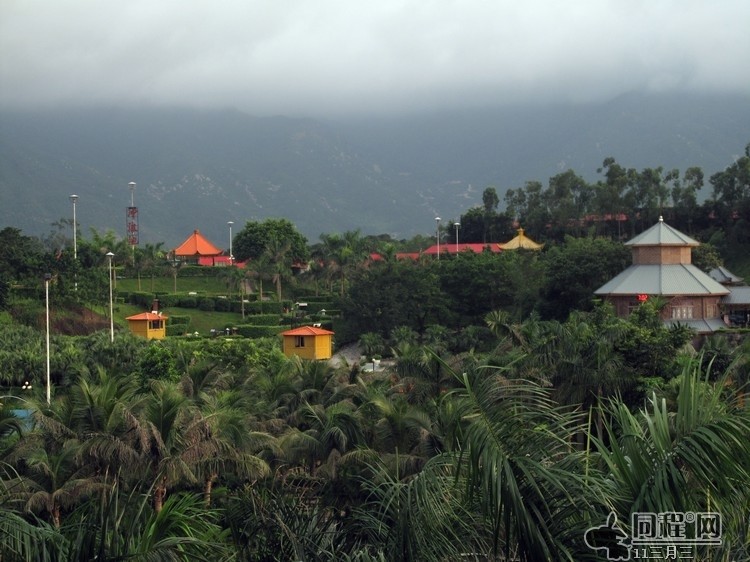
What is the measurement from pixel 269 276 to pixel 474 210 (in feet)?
87.3

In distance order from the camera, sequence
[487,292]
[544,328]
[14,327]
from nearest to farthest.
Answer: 1. [544,328]
2. [14,327]
3. [487,292]

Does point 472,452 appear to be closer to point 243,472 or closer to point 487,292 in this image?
point 243,472

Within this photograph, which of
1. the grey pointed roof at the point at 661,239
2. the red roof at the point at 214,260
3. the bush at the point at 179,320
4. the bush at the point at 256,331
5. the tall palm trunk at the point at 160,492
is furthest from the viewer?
the red roof at the point at 214,260

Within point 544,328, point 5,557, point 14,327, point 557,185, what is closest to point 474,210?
point 557,185

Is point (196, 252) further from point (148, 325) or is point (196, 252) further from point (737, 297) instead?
point (737, 297)

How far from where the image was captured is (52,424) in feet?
61.6

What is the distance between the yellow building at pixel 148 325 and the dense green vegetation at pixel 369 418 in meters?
2.19

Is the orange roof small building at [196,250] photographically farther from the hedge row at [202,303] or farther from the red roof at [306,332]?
the red roof at [306,332]

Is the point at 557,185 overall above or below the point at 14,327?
above

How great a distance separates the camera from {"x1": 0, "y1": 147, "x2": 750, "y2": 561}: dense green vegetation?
24.3 feet

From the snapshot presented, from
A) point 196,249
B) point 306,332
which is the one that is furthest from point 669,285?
point 196,249

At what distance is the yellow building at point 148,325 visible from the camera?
51156 millimetres

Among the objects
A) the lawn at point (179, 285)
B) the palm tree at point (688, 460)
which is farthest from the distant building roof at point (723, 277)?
the palm tree at point (688, 460)

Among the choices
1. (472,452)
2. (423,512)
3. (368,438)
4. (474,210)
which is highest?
(474,210)
